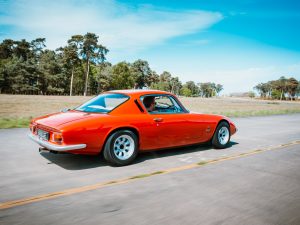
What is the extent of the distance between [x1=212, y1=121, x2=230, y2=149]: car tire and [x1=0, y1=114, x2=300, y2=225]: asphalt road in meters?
0.41

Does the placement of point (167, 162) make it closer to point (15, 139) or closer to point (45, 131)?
point (45, 131)

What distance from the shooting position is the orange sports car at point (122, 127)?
4625mm

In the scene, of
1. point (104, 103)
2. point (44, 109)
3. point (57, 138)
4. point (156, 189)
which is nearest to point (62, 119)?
point (57, 138)

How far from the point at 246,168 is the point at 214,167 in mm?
622

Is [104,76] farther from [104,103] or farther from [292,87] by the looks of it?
[292,87]

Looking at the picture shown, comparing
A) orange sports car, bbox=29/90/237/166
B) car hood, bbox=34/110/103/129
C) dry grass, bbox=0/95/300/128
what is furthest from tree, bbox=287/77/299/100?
car hood, bbox=34/110/103/129

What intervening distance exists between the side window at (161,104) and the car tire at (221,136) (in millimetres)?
1316

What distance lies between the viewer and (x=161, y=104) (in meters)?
6.14

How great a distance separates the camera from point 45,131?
4859mm

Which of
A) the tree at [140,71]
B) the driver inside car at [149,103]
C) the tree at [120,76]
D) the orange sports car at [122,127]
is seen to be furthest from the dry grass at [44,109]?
the tree at [140,71]

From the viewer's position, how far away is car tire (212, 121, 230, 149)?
693 centimetres

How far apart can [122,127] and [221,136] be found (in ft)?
10.4

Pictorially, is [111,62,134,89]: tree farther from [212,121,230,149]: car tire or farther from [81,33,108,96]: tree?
[212,121,230,149]: car tire

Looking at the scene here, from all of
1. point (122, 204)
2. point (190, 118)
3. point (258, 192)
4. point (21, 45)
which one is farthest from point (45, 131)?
point (21, 45)
